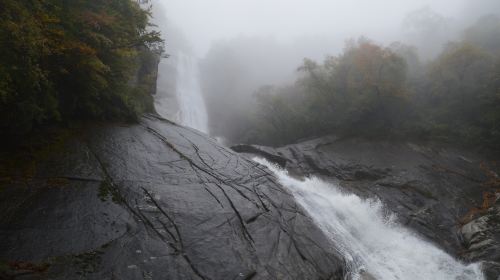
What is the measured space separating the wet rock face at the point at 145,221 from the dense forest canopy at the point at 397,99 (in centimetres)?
1756

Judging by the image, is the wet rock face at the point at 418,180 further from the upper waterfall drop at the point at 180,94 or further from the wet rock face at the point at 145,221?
the upper waterfall drop at the point at 180,94

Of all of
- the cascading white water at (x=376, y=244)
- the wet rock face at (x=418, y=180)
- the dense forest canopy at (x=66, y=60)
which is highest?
the dense forest canopy at (x=66, y=60)

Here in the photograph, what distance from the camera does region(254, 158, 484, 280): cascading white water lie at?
9.70 m

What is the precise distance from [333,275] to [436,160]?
15.9 meters

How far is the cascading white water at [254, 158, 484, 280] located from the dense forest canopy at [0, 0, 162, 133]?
326 inches

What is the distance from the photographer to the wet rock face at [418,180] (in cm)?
1296

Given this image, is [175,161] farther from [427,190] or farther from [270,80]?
[270,80]

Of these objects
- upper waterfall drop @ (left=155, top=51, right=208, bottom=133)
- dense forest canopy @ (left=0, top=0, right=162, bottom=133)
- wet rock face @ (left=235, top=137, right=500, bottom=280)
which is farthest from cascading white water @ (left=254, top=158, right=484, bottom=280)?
upper waterfall drop @ (left=155, top=51, right=208, bottom=133)

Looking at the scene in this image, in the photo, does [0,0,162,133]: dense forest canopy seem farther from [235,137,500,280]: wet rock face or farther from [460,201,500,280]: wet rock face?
[460,201,500,280]: wet rock face

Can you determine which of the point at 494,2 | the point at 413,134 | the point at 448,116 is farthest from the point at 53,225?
the point at 494,2

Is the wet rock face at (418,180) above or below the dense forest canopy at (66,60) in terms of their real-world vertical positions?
below

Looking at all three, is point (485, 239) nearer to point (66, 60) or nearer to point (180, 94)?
point (66, 60)

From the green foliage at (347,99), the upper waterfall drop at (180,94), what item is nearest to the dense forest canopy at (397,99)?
the green foliage at (347,99)

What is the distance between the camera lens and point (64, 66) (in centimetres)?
882
